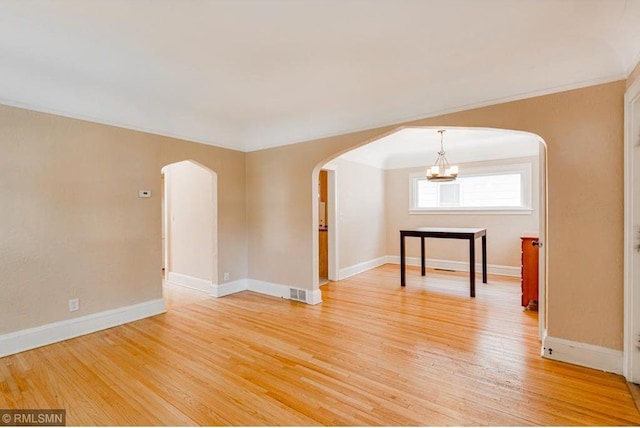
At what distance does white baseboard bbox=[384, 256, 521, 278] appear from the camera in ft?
17.9

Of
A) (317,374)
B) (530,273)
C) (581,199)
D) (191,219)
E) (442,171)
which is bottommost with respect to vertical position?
(317,374)

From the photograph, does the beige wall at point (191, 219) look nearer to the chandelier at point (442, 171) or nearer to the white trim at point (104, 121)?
the white trim at point (104, 121)

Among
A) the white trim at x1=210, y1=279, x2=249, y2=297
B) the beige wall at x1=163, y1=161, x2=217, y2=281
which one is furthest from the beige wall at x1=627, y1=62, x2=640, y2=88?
the white trim at x1=210, y1=279, x2=249, y2=297

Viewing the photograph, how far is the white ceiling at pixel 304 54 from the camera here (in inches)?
71.4

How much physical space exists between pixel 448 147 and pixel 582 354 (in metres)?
4.29

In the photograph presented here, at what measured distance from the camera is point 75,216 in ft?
9.88

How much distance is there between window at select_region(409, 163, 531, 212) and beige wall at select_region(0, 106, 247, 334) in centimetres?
483

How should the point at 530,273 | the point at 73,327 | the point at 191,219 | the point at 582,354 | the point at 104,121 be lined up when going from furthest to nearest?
the point at 191,219 < the point at 530,273 < the point at 104,121 < the point at 73,327 < the point at 582,354

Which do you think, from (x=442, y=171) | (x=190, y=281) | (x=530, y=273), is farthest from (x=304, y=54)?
(x=442, y=171)

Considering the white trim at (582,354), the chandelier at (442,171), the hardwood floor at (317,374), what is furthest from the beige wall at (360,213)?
the white trim at (582,354)

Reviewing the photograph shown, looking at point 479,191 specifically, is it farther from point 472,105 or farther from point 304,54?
point 304,54

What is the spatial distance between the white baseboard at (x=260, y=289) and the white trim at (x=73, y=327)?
2.77 feet

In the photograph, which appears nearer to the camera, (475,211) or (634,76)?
(634,76)

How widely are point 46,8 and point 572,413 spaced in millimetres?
4075
